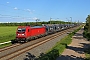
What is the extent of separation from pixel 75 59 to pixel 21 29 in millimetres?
17414

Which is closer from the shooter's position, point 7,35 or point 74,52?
point 74,52

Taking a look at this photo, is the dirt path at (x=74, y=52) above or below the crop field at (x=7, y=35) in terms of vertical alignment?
above

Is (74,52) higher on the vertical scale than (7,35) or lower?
higher

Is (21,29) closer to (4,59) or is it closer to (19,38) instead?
(19,38)

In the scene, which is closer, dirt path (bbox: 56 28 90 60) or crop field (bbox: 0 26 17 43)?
dirt path (bbox: 56 28 90 60)

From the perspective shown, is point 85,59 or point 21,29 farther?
point 21,29

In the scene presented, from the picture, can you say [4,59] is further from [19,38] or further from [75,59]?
[19,38]

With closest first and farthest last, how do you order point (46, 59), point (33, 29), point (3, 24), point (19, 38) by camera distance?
point (46, 59), point (19, 38), point (33, 29), point (3, 24)

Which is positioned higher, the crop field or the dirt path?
the dirt path

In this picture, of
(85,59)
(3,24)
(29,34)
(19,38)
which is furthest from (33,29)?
(3,24)

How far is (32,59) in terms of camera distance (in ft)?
58.0

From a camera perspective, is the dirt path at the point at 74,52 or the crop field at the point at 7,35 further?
the crop field at the point at 7,35

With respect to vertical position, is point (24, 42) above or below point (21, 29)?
below

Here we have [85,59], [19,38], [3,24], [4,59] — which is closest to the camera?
[85,59]
